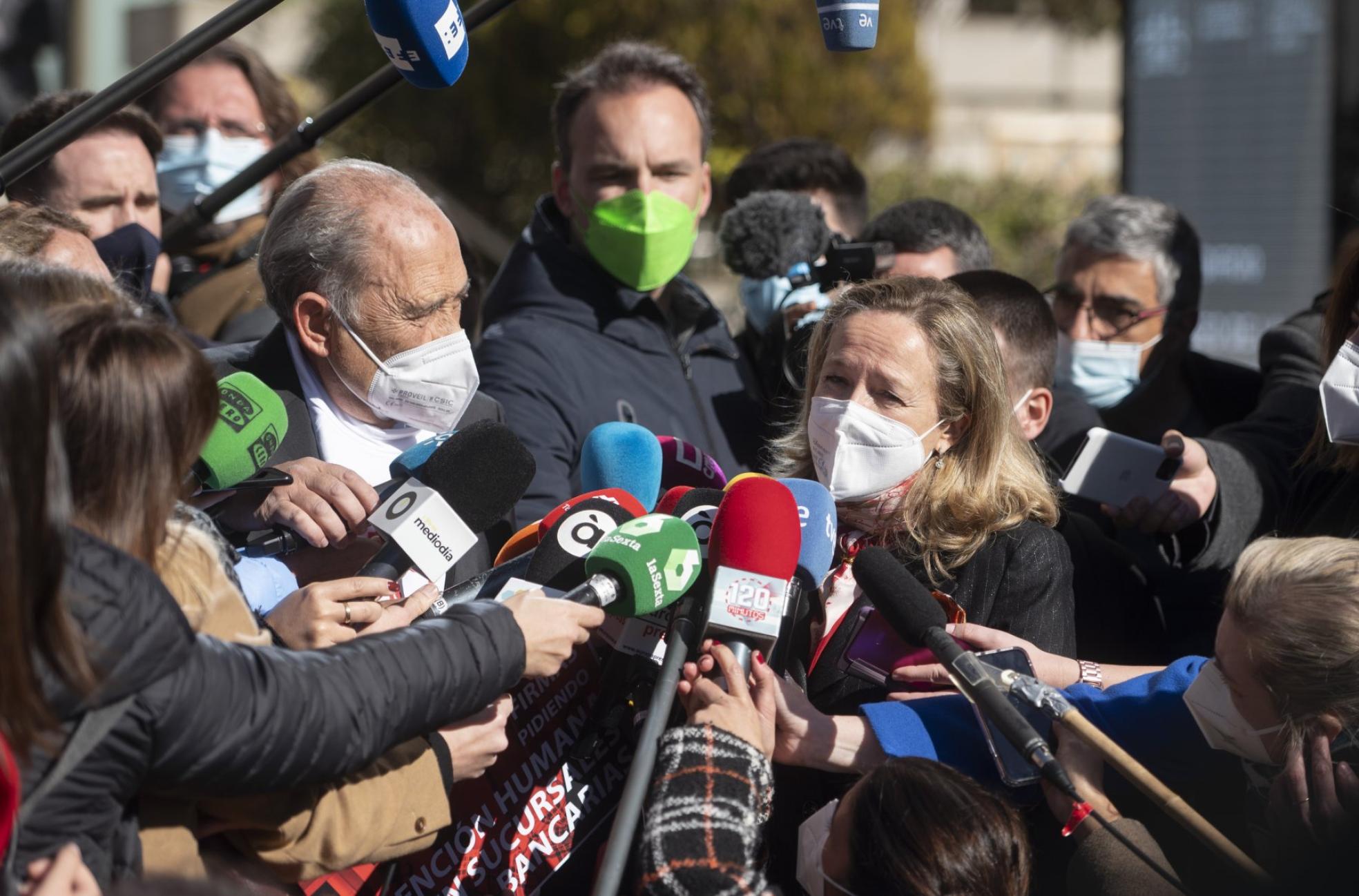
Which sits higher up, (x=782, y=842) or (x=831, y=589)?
(x=831, y=589)

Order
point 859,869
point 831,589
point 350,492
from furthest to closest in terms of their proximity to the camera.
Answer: point 831,589, point 350,492, point 859,869

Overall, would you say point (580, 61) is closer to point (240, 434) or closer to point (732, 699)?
point (240, 434)

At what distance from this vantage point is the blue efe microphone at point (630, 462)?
8.46ft

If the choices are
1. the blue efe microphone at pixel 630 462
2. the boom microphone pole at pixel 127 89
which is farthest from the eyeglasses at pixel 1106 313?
the boom microphone pole at pixel 127 89

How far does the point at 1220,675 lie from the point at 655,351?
73.9 inches

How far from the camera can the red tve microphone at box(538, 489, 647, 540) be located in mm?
2289

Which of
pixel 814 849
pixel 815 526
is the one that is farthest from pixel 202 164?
pixel 814 849

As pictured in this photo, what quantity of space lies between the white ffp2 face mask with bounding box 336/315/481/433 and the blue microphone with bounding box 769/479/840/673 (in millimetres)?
716

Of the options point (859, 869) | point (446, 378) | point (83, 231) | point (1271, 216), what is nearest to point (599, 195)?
point (446, 378)

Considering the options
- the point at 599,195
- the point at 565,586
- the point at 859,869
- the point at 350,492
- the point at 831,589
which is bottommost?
the point at 859,869

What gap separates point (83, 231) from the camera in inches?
105

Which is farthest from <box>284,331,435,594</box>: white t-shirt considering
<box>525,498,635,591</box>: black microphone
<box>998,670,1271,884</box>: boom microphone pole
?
<box>998,670,1271,884</box>: boom microphone pole

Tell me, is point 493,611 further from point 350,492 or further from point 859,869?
point 859,869

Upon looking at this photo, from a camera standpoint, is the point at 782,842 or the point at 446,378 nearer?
the point at 782,842
